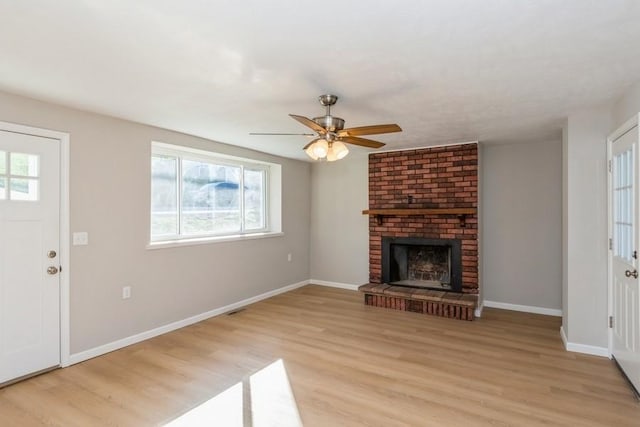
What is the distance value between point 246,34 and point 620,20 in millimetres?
1898

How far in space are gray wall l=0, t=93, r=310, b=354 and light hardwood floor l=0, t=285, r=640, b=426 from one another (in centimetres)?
32

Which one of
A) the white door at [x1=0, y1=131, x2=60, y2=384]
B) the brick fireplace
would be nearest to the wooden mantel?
the brick fireplace

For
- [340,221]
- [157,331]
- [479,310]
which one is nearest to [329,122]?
[157,331]

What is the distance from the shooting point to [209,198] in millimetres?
4852

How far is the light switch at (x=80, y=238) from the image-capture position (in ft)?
10.5

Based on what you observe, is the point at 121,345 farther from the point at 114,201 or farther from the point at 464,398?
the point at 464,398

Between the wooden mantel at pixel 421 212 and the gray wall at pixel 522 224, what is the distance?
2.04ft

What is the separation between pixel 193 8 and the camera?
64.3 inches

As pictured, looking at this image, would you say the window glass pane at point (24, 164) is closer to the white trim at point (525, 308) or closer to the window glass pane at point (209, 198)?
the window glass pane at point (209, 198)

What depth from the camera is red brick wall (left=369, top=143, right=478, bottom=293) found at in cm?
477

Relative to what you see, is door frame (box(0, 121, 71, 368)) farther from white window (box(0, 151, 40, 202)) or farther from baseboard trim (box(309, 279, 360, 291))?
baseboard trim (box(309, 279, 360, 291))

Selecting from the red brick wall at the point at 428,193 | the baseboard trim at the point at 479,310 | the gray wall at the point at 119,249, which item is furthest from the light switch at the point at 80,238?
the baseboard trim at the point at 479,310

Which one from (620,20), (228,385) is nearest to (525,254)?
(620,20)

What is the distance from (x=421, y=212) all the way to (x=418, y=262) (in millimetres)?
959
